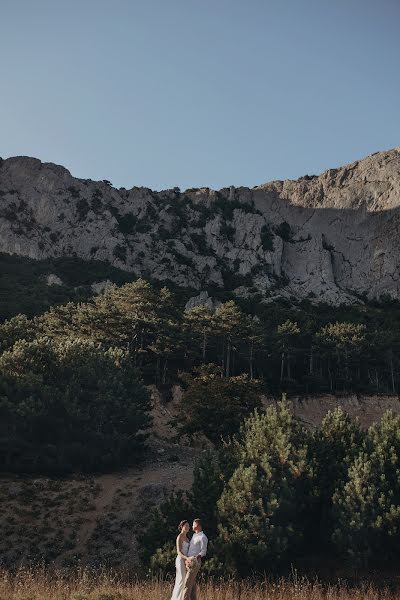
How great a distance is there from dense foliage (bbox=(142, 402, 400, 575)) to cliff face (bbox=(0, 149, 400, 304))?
79.5 m

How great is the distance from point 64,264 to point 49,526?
284ft

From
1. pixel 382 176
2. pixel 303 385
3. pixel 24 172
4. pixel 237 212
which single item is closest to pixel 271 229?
pixel 237 212

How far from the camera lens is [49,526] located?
24.0 meters

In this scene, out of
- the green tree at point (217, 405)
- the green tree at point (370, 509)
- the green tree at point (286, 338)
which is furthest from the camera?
the green tree at point (286, 338)

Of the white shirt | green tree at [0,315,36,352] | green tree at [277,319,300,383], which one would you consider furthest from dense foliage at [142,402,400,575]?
green tree at [277,319,300,383]

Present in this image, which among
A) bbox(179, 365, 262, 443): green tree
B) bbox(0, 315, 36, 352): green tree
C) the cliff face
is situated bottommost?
bbox(179, 365, 262, 443): green tree

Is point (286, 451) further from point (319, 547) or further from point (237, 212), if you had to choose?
point (237, 212)

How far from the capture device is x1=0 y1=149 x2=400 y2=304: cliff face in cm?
10919

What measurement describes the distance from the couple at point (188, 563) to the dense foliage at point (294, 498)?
20.9 feet

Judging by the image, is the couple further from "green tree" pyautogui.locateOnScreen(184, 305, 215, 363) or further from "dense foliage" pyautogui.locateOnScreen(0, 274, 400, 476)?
"green tree" pyautogui.locateOnScreen(184, 305, 215, 363)

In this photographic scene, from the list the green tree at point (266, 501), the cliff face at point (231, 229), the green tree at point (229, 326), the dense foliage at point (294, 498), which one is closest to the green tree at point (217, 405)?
the dense foliage at point (294, 498)

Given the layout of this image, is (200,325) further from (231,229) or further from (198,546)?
(231,229)

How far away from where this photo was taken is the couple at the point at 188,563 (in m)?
10.7

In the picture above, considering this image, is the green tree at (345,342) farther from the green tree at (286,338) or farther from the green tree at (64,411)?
the green tree at (64,411)
